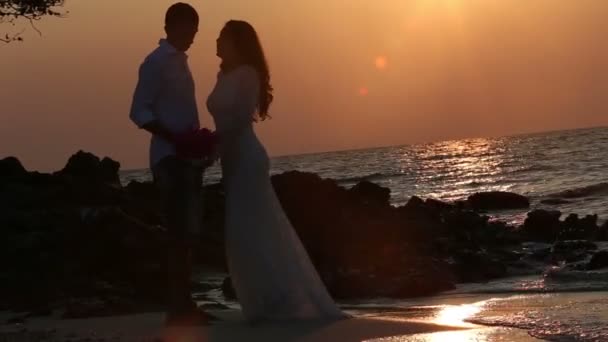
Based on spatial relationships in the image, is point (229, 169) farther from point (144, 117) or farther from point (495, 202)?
point (495, 202)

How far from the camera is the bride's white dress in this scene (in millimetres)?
7211

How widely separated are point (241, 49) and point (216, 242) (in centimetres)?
891

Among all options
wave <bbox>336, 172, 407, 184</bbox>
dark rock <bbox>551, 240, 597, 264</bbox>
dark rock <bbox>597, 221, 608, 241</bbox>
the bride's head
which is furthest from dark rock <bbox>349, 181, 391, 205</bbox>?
wave <bbox>336, 172, 407, 184</bbox>

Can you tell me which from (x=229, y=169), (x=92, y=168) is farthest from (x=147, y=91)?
(x=92, y=168)

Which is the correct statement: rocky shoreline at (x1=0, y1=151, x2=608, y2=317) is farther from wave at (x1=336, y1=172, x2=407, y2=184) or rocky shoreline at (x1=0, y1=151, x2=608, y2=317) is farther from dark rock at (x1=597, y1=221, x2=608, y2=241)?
wave at (x1=336, y1=172, x2=407, y2=184)

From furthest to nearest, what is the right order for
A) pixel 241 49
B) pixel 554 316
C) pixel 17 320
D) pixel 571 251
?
1. pixel 571 251
2. pixel 17 320
3. pixel 554 316
4. pixel 241 49

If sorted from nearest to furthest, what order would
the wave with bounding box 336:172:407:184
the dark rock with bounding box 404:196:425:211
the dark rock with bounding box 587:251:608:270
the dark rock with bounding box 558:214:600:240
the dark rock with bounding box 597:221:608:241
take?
the dark rock with bounding box 587:251:608:270
the dark rock with bounding box 597:221:608:241
the dark rock with bounding box 558:214:600:240
the dark rock with bounding box 404:196:425:211
the wave with bounding box 336:172:407:184

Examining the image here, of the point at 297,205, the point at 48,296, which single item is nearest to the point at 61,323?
the point at 48,296

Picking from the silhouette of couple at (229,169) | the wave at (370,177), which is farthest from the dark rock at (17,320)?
the wave at (370,177)

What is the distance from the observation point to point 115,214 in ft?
36.3

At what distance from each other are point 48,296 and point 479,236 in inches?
503

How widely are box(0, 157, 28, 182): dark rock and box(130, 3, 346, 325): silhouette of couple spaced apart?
46.9 feet

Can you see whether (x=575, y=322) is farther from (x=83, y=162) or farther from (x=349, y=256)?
(x=83, y=162)

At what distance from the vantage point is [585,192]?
36.7 meters
